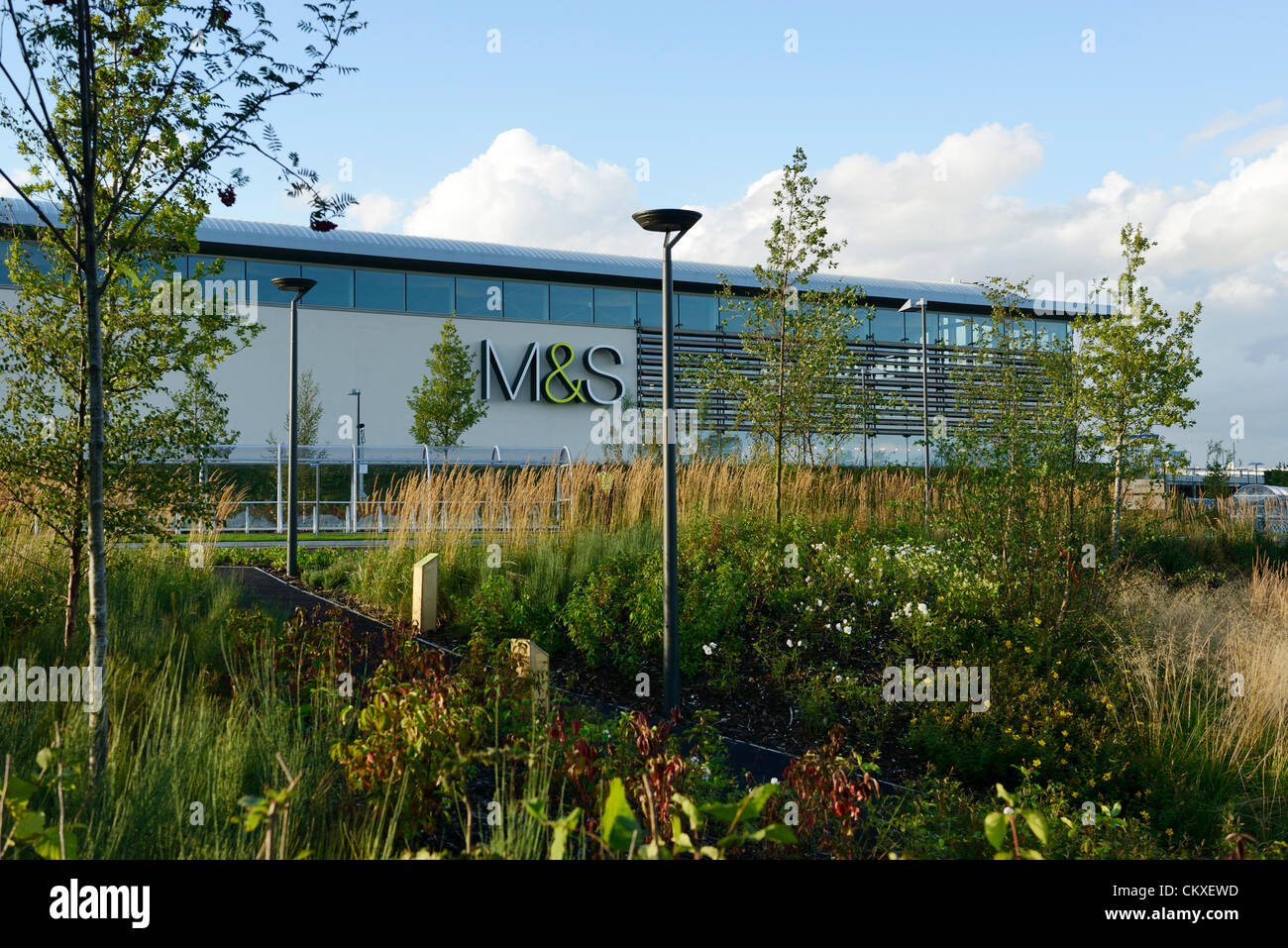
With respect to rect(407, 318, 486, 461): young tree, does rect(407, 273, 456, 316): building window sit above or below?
above

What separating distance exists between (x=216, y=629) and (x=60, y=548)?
6.72ft

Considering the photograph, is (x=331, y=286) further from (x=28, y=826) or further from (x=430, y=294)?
(x=28, y=826)

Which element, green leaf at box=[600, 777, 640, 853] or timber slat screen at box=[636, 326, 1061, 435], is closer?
green leaf at box=[600, 777, 640, 853]

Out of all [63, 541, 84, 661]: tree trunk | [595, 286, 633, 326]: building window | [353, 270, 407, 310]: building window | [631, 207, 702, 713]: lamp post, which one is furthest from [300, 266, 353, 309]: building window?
[631, 207, 702, 713]: lamp post

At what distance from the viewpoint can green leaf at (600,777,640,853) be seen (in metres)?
1.64

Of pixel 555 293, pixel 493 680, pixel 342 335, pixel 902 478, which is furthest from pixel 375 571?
pixel 555 293

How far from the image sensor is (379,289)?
2908 centimetres

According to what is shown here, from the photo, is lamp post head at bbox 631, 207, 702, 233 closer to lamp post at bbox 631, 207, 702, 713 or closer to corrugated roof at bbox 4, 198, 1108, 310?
lamp post at bbox 631, 207, 702, 713

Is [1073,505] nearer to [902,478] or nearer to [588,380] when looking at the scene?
[902,478]

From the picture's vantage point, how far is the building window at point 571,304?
31359 millimetres

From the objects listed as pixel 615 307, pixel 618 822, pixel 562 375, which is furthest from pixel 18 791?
pixel 615 307

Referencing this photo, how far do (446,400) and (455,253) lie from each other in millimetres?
6617

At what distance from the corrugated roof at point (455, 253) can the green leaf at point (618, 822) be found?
81.7 ft

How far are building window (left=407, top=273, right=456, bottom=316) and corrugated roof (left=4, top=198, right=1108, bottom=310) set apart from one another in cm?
71
